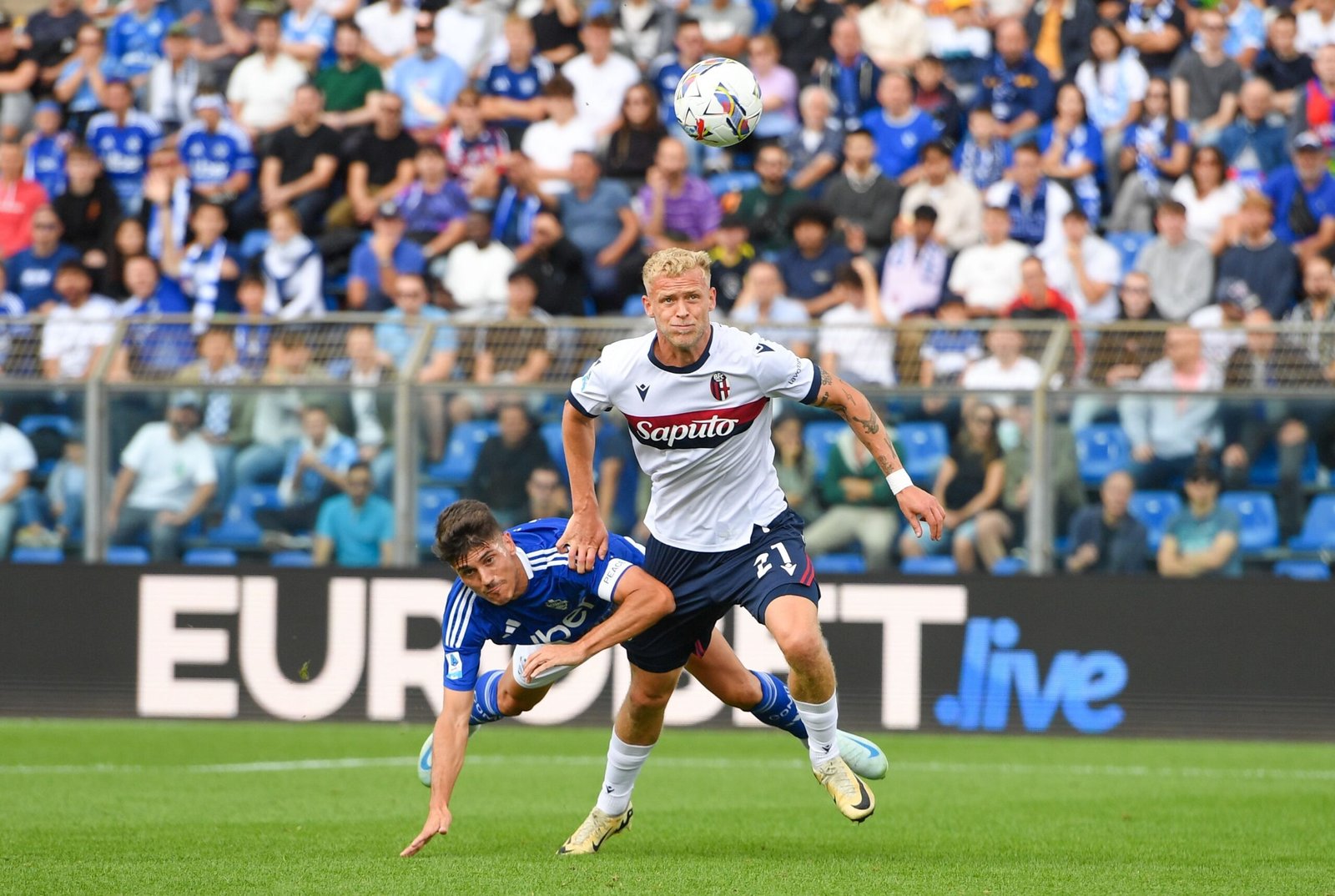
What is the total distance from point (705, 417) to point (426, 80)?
37.1 feet

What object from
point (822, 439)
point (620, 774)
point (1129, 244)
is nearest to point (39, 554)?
point (822, 439)

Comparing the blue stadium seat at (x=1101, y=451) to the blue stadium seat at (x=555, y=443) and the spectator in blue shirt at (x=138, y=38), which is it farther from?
the spectator in blue shirt at (x=138, y=38)

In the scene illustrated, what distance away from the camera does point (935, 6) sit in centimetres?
1814

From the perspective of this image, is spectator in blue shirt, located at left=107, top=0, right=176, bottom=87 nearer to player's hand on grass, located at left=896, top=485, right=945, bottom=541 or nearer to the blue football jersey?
the blue football jersey

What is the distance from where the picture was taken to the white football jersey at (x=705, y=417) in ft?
23.7

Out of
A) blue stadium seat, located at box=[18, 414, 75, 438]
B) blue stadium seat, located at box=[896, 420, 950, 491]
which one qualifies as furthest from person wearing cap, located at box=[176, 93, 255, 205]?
blue stadium seat, located at box=[896, 420, 950, 491]

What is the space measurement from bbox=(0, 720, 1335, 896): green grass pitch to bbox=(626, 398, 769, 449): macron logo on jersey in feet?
5.56

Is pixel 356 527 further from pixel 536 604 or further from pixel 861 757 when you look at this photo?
pixel 861 757

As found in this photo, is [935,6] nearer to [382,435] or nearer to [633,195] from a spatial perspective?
[633,195]

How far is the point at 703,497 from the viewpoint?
295 inches

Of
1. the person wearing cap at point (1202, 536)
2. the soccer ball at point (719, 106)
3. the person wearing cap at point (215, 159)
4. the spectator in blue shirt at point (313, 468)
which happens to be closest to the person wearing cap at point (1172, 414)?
the person wearing cap at point (1202, 536)

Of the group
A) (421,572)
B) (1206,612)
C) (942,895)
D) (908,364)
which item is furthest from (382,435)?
(942,895)

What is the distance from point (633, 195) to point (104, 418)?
5231mm

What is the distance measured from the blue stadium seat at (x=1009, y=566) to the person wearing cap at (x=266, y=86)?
29.6 feet
